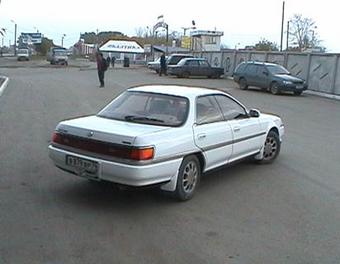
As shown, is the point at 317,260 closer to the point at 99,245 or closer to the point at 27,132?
the point at 99,245

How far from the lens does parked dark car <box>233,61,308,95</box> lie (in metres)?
25.4

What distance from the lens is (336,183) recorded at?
735 cm

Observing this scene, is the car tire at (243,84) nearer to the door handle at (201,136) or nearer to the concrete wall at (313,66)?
the concrete wall at (313,66)

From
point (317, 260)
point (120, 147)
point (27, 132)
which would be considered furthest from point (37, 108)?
point (317, 260)

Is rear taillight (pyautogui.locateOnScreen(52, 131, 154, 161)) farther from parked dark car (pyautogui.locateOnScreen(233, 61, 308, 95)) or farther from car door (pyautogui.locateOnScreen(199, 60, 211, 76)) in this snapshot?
car door (pyautogui.locateOnScreen(199, 60, 211, 76))

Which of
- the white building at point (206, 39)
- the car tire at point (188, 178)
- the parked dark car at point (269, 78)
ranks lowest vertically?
the car tire at point (188, 178)

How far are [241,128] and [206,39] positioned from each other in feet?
248

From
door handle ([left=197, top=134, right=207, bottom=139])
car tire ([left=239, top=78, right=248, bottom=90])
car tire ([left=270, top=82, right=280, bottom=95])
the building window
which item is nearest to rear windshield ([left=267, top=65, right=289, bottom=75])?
car tire ([left=270, top=82, right=280, bottom=95])

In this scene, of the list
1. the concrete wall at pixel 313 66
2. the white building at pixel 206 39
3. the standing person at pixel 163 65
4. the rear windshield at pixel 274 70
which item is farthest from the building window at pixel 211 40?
the rear windshield at pixel 274 70

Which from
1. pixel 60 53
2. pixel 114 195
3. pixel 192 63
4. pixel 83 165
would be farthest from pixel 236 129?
pixel 60 53

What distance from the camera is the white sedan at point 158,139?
5.67 metres

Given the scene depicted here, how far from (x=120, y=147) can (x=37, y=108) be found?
1065cm

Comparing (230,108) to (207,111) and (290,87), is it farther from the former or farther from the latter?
(290,87)

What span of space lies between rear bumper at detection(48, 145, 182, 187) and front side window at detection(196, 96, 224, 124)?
2.94 ft
